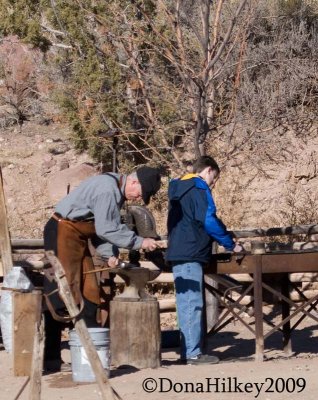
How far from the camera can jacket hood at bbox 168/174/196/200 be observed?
8.00 meters

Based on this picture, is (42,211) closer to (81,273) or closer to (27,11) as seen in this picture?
(27,11)

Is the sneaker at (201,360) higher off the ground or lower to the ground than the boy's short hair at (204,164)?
lower

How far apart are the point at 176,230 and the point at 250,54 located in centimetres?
907

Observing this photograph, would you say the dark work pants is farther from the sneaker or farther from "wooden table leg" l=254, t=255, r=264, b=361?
"wooden table leg" l=254, t=255, r=264, b=361

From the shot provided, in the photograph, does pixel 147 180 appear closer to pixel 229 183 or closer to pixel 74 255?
pixel 74 255

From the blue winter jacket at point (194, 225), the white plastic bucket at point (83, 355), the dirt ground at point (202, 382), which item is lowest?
the dirt ground at point (202, 382)

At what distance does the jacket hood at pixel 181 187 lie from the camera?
800 cm

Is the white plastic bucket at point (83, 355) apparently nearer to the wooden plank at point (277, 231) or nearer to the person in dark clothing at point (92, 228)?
the person in dark clothing at point (92, 228)

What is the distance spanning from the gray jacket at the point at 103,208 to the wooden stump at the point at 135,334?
0.57 meters

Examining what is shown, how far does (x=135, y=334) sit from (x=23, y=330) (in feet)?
2.93

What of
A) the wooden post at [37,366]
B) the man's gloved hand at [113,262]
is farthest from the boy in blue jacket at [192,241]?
the wooden post at [37,366]

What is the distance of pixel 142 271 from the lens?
7707 millimetres

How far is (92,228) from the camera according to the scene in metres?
7.61

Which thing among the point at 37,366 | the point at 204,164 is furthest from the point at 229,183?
the point at 37,366
